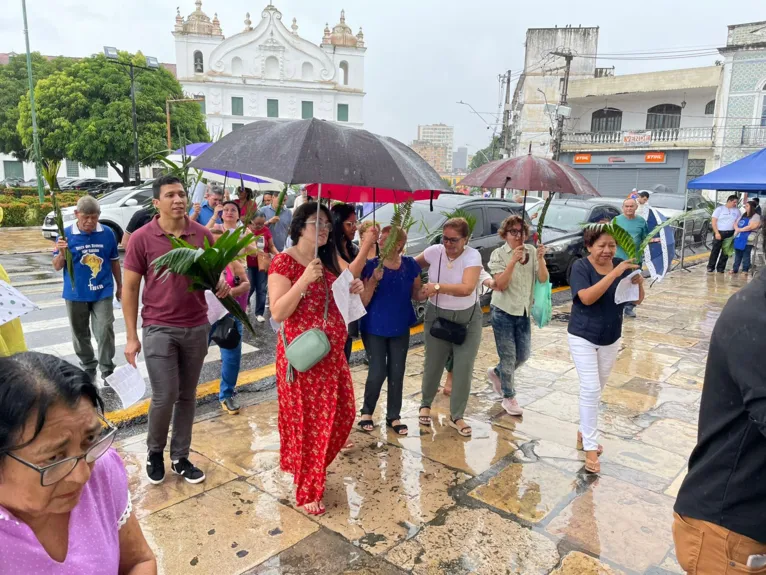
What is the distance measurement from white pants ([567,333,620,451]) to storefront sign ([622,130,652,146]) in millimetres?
30908

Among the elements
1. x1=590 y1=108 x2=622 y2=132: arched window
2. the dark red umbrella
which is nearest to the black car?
the dark red umbrella

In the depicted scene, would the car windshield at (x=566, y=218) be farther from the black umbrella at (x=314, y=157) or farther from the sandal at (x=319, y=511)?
the sandal at (x=319, y=511)

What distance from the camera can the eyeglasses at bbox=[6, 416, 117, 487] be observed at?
4.20ft

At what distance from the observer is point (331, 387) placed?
3.27 meters

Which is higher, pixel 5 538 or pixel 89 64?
pixel 89 64

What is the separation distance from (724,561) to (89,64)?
116 ft

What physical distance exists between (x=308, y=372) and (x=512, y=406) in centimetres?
218

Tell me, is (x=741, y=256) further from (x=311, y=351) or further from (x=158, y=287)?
(x=158, y=287)

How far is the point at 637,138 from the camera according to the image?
31078mm

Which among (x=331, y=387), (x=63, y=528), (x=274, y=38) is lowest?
(x=331, y=387)

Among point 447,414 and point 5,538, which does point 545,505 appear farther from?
point 5,538

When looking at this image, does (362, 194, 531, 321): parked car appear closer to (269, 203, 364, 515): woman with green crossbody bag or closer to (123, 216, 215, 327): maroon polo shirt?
(269, 203, 364, 515): woman with green crossbody bag

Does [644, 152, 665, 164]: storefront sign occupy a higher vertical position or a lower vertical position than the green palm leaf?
higher

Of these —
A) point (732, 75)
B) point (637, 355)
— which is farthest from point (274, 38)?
point (637, 355)
